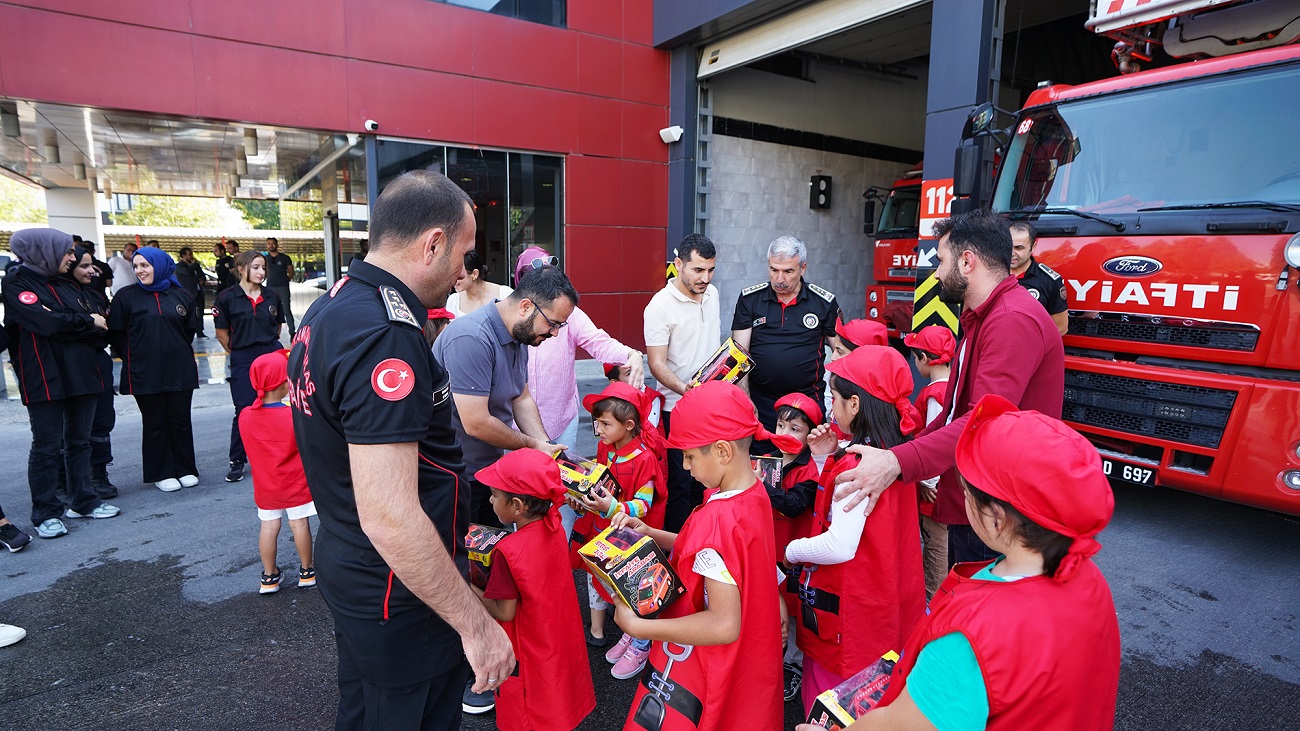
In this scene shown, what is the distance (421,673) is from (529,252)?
337 centimetres

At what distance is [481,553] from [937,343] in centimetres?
254

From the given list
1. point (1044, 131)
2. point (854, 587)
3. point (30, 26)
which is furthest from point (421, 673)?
point (30, 26)

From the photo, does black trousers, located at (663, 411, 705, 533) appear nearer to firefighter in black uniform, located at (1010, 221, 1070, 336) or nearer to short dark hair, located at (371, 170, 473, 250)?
short dark hair, located at (371, 170, 473, 250)

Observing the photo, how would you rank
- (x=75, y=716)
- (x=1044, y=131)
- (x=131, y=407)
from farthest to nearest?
(x=131, y=407), (x=1044, y=131), (x=75, y=716)

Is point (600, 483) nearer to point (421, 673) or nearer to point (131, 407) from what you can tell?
point (421, 673)

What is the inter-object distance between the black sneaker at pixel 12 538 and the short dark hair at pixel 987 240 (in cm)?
587

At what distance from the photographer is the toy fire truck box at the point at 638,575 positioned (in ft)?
6.07

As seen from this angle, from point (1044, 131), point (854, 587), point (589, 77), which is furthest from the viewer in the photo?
point (589, 77)

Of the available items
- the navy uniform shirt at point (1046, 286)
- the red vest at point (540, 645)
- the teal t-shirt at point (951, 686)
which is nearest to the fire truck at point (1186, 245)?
the navy uniform shirt at point (1046, 286)

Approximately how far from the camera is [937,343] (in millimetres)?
3537

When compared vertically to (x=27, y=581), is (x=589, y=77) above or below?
above

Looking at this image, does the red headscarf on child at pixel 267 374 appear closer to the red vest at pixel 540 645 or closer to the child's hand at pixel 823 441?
the red vest at pixel 540 645

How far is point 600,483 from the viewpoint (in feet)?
8.55

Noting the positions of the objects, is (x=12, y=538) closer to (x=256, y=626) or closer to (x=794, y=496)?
(x=256, y=626)
